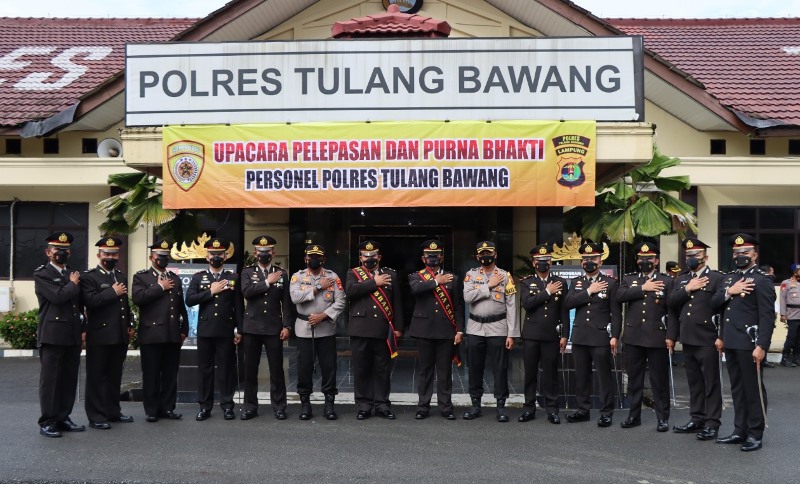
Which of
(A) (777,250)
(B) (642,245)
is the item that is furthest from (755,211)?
(B) (642,245)

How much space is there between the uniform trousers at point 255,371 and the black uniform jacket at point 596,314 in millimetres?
3134

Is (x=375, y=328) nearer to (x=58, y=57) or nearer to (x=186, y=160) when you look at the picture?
(x=186, y=160)

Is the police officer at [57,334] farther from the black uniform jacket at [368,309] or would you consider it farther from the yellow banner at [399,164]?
the black uniform jacket at [368,309]

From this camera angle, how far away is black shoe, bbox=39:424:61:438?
744cm

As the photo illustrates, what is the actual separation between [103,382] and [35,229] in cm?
811

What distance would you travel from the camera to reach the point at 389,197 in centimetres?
892

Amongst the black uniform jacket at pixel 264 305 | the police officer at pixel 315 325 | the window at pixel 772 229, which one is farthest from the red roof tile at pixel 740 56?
the black uniform jacket at pixel 264 305

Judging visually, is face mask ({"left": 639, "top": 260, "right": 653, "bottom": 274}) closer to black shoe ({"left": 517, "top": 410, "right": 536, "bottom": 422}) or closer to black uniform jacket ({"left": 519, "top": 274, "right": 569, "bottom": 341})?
black uniform jacket ({"left": 519, "top": 274, "right": 569, "bottom": 341})

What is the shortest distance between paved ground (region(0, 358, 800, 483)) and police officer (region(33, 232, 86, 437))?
0.26m

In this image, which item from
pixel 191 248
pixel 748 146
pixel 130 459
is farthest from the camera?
pixel 748 146

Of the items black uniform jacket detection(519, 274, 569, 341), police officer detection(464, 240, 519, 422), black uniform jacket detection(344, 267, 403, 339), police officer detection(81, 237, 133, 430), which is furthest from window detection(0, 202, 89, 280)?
black uniform jacket detection(519, 274, 569, 341)

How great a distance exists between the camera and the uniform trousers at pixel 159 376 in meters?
8.11

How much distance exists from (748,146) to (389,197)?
813cm

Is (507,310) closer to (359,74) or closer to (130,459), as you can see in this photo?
(359,74)
